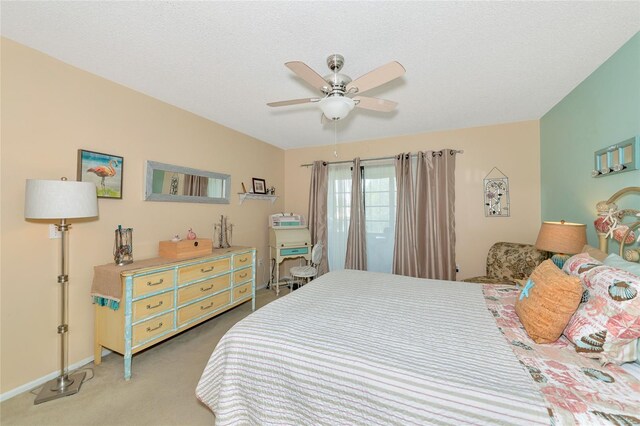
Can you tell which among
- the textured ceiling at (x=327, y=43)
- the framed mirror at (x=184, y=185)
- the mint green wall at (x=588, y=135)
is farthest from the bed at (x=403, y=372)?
the framed mirror at (x=184, y=185)

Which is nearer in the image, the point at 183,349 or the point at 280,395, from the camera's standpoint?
the point at 280,395

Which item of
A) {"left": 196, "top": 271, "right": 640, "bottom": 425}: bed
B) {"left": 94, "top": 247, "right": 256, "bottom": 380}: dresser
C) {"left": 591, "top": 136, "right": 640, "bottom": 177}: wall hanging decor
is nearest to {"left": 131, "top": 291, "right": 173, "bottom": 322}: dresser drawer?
{"left": 94, "top": 247, "right": 256, "bottom": 380}: dresser

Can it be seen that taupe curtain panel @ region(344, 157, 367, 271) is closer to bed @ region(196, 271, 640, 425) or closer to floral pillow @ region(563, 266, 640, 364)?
bed @ region(196, 271, 640, 425)

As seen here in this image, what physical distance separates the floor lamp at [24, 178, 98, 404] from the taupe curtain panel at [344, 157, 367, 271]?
10.5ft

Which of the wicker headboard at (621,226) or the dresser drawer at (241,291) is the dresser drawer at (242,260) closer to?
the dresser drawer at (241,291)

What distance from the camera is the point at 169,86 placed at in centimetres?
243

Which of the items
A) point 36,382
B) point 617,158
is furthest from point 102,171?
point 617,158

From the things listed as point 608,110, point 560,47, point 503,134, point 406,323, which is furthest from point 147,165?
point 503,134

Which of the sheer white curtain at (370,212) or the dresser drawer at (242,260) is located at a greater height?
the sheer white curtain at (370,212)

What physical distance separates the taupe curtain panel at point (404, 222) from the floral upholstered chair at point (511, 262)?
0.91 meters

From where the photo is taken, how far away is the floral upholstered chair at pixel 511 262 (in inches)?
111

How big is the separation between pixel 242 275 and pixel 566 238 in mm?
3258

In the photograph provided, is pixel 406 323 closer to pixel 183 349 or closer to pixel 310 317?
pixel 310 317

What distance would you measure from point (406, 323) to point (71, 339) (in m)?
2.73
